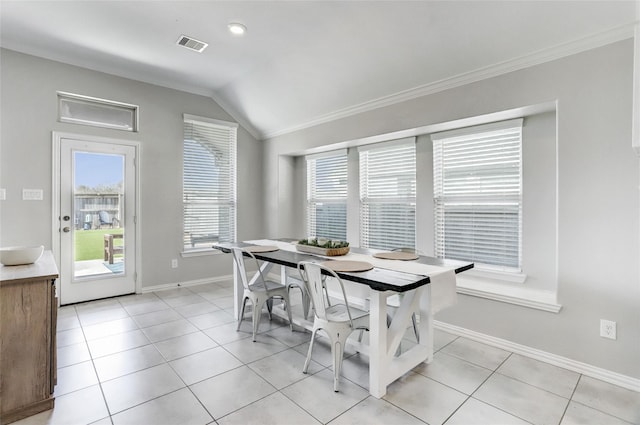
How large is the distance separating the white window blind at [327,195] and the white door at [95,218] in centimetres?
253

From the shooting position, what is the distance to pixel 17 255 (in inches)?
86.5

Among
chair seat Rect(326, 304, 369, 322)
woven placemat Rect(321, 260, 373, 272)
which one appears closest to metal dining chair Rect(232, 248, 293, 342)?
chair seat Rect(326, 304, 369, 322)

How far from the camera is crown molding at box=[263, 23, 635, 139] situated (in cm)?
224

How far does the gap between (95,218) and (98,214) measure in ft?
0.20

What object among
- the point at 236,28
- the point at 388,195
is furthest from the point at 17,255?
the point at 388,195

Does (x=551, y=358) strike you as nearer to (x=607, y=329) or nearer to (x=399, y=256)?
(x=607, y=329)

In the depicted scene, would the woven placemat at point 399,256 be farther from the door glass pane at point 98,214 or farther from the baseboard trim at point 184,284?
the door glass pane at point 98,214

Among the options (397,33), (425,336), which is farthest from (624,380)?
(397,33)

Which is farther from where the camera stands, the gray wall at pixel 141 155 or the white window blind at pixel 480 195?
the gray wall at pixel 141 155

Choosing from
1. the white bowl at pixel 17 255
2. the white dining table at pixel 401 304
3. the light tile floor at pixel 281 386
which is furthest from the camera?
the white bowl at pixel 17 255

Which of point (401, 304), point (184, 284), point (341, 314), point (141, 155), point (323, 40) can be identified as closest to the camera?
point (401, 304)

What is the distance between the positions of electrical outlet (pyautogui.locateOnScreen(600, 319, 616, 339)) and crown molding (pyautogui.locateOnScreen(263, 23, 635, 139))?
1975 millimetres

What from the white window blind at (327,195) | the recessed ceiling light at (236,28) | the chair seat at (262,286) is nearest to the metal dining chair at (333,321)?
the chair seat at (262,286)

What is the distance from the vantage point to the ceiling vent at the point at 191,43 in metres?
3.38
